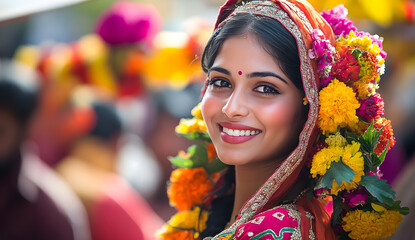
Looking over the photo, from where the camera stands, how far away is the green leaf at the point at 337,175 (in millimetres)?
2152

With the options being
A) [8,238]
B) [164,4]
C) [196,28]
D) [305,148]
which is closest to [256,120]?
[305,148]

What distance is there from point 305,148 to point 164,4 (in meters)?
8.82

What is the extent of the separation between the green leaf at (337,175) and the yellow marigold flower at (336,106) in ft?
0.54

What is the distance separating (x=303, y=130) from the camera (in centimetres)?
229

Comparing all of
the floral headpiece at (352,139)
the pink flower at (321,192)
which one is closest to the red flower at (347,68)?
the floral headpiece at (352,139)

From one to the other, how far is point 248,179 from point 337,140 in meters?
0.49

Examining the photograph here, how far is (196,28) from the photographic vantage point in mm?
5492

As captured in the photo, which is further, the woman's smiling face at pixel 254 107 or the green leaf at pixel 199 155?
the green leaf at pixel 199 155

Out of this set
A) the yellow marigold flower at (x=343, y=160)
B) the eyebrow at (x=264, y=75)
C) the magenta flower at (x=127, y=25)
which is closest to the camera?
the yellow marigold flower at (x=343, y=160)

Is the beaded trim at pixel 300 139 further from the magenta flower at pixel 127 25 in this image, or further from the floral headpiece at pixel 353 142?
the magenta flower at pixel 127 25

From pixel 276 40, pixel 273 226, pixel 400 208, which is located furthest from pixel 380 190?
pixel 276 40

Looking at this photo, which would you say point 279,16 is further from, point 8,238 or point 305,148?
point 8,238

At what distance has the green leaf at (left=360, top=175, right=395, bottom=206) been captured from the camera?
7.13ft

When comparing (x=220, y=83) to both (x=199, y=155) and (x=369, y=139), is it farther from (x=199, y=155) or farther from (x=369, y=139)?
(x=369, y=139)
